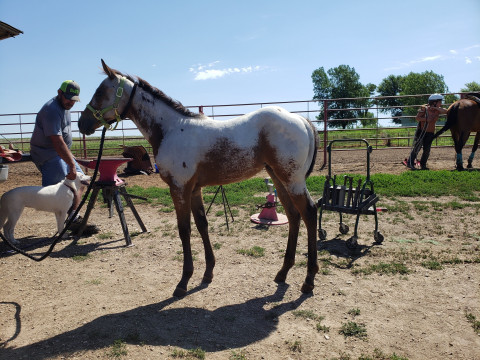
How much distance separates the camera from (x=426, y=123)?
9672 mm

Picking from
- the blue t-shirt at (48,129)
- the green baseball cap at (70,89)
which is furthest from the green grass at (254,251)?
the green baseball cap at (70,89)

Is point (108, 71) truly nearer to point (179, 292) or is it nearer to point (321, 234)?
point (179, 292)

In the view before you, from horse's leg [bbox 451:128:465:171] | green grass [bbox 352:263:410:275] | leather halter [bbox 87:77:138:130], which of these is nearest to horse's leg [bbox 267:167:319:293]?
green grass [bbox 352:263:410:275]

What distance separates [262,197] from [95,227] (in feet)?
11.8

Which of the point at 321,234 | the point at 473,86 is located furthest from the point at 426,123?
the point at 473,86

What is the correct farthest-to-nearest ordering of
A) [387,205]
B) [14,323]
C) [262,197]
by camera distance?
1. [262,197]
2. [387,205]
3. [14,323]

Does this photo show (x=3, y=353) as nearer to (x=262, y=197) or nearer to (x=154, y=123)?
(x=154, y=123)

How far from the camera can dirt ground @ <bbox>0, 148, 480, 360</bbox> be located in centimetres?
247

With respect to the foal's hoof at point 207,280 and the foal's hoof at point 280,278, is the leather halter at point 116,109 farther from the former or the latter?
the foal's hoof at point 280,278

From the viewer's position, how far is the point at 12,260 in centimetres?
433

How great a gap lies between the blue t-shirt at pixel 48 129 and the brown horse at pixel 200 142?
4.26ft

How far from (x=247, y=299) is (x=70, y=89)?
3.73m

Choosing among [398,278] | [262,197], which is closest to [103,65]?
[398,278]

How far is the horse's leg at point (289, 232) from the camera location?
11.7ft
